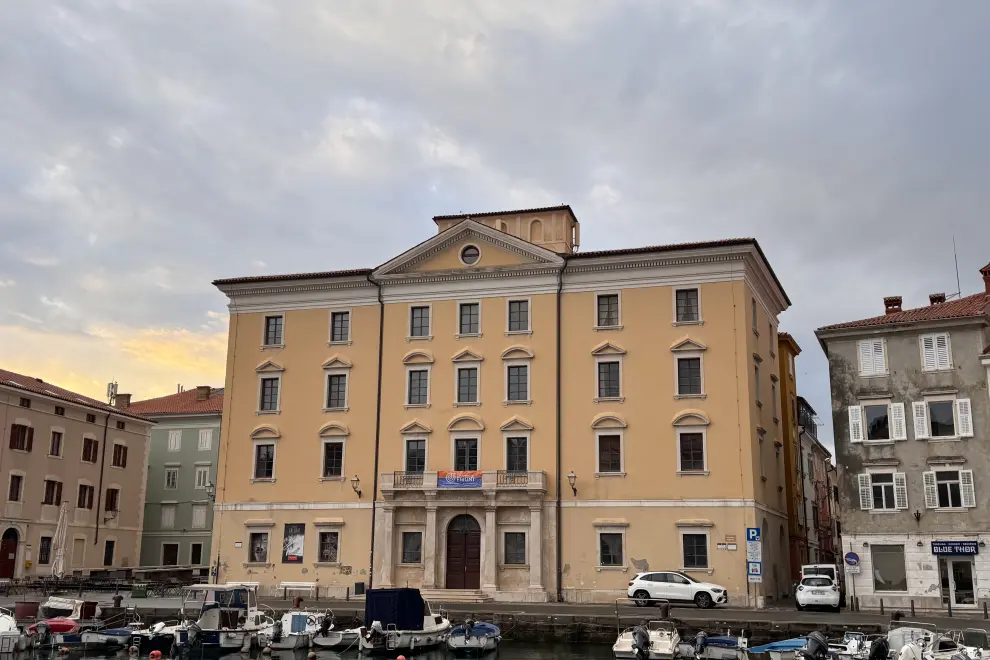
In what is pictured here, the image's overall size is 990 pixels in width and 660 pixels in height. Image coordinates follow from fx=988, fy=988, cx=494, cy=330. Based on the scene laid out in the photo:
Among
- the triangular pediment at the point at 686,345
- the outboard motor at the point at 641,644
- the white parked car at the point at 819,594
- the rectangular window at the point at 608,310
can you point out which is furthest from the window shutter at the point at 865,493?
the outboard motor at the point at 641,644

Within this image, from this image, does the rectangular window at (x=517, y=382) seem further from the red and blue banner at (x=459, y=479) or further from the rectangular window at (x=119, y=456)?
the rectangular window at (x=119, y=456)

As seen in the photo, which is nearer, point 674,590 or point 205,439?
point 674,590

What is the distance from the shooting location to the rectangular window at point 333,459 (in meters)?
47.1

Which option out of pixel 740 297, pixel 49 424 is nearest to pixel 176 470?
pixel 49 424

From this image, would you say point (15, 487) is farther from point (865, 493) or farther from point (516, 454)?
point (865, 493)

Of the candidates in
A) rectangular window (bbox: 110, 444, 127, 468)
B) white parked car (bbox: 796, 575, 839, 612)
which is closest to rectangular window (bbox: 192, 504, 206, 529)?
rectangular window (bbox: 110, 444, 127, 468)

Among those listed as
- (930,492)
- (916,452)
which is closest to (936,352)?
(916,452)

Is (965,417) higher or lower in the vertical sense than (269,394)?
lower

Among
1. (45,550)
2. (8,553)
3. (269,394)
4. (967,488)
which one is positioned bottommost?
(8,553)

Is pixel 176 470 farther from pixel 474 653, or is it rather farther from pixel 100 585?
pixel 474 653

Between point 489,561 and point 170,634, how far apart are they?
14161mm

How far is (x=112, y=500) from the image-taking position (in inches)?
2415

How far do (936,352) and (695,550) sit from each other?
1263cm

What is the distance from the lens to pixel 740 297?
42.8m
